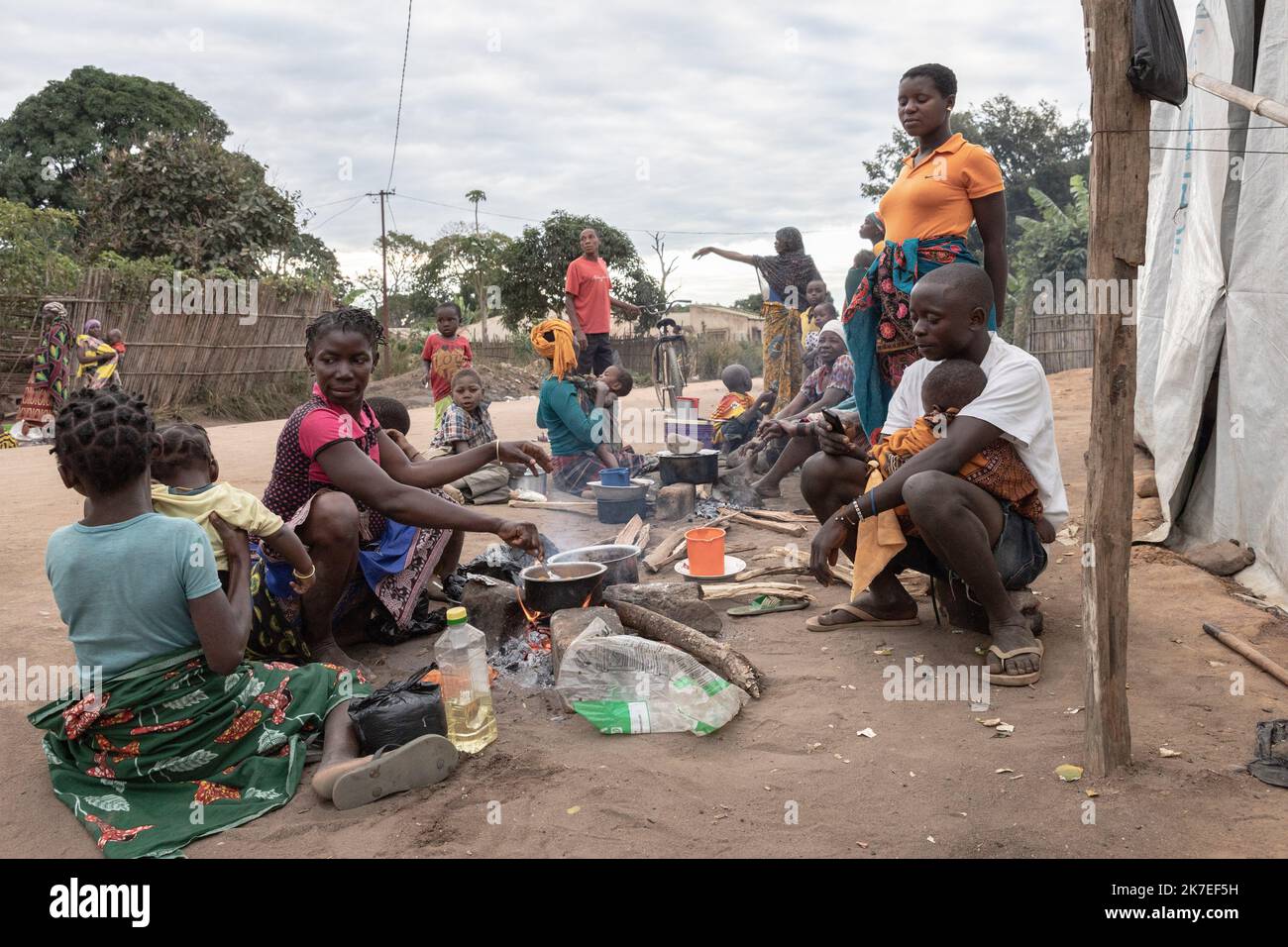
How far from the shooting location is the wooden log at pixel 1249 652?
2875mm

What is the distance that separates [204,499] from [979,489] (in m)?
2.59

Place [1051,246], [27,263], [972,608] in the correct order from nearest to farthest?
A: [972,608]
[27,263]
[1051,246]

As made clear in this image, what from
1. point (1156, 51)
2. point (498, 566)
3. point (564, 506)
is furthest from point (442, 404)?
point (1156, 51)

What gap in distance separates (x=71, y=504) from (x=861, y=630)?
6.08m

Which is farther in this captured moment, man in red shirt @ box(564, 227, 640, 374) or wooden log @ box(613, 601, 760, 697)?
man in red shirt @ box(564, 227, 640, 374)

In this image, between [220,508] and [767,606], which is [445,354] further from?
[220,508]

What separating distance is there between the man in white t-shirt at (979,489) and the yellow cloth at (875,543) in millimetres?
88

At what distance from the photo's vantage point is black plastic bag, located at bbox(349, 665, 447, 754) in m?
2.56

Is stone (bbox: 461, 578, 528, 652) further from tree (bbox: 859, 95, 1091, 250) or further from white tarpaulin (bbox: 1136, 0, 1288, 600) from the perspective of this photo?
tree (bbox: 859, 95, 1091, 250)

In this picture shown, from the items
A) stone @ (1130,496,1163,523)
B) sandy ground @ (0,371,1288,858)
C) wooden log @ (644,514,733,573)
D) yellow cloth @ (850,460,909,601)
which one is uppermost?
yellow cloth @ (850,460,909,601)

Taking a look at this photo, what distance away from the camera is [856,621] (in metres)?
3.67

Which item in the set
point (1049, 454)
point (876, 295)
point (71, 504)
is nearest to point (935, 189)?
point (876, 295)

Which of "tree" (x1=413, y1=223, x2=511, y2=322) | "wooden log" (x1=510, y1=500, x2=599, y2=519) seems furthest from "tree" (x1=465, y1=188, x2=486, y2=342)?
"wooden log" (x1=510, y1=500, x2=599, y2=519)

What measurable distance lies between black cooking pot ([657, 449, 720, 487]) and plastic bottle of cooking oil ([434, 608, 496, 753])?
3.55 meters
